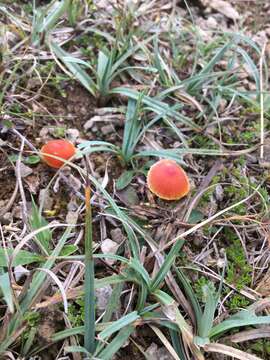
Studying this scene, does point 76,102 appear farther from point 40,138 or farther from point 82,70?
point 40,138

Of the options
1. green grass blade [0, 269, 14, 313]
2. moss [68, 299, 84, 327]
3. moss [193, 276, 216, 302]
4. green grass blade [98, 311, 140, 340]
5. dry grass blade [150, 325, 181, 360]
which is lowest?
moss [68, 299, 84, 327]

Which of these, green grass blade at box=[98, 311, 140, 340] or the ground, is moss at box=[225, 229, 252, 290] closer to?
the ground

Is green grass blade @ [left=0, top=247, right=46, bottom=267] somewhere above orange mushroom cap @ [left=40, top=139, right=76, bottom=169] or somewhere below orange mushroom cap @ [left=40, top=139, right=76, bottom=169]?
below

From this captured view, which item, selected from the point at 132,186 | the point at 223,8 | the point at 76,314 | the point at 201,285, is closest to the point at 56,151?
the point at 132,186

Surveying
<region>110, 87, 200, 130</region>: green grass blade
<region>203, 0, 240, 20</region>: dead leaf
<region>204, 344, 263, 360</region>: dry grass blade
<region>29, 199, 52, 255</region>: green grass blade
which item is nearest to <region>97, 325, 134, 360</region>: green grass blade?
<region>204, 344, 263, 360</region>: dry grass blade

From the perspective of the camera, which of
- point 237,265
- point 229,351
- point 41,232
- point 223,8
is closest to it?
point 229,351

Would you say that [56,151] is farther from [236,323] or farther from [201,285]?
[236,323]
